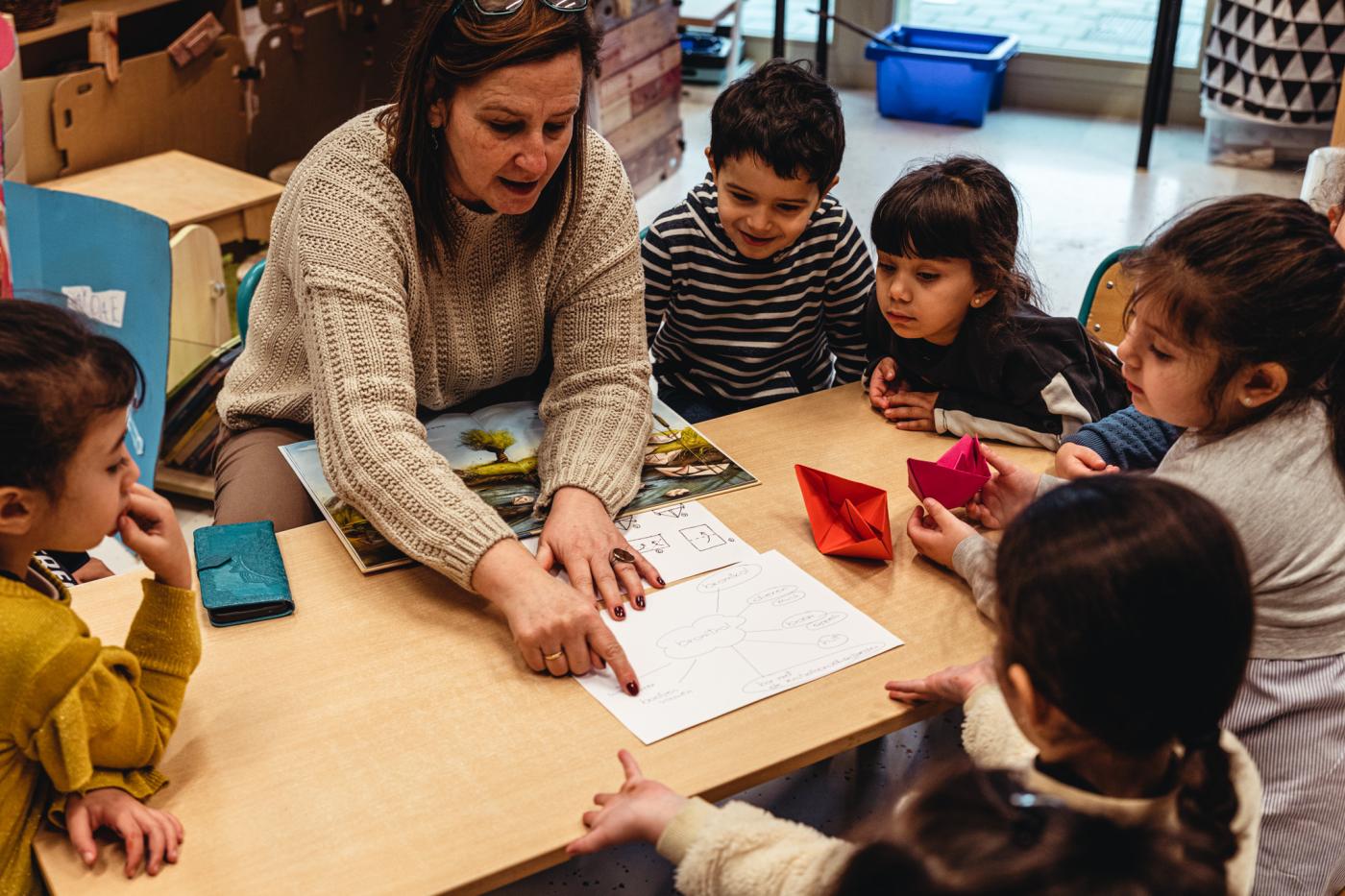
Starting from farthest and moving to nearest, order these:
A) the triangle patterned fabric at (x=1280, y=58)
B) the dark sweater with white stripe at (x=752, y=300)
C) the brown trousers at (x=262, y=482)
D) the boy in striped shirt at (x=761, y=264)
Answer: the triangle patterned fabric at (x=1280, y=58), the dark sweater with white stripe at (x=752, y=300), the boy in striped shirt at (x=761, y=264), the brown trousers at (x=262, y=482)

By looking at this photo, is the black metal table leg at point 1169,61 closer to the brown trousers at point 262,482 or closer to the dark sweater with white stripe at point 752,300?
the dark sweater with white stripe at point 752,300

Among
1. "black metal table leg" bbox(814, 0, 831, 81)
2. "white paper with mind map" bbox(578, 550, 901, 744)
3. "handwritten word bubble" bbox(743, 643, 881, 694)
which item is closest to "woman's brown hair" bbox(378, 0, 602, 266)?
"white paper with mind map" bbox(578, 550, 901, 744)

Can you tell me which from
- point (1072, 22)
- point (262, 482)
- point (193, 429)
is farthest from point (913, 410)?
point (1072, 22)

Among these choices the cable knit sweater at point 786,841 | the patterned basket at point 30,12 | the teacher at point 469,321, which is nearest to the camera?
the cable knit sweater at point 786,841

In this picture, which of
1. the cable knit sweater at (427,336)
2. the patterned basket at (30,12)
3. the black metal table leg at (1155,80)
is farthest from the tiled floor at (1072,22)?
the cable knit sweater at (427,336)

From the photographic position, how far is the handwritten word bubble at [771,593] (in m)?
1.41

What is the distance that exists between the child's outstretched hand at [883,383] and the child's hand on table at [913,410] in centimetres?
2

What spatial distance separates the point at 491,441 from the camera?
1717 millimetres

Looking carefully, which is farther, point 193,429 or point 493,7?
point 193,429

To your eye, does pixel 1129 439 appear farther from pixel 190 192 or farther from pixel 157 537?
pixel 190 192

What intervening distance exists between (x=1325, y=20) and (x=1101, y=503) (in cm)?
430

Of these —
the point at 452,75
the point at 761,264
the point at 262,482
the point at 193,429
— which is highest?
the point at 452,75

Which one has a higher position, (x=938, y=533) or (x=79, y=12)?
(x=79, y=12)

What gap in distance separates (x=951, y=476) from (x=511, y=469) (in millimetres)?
548
